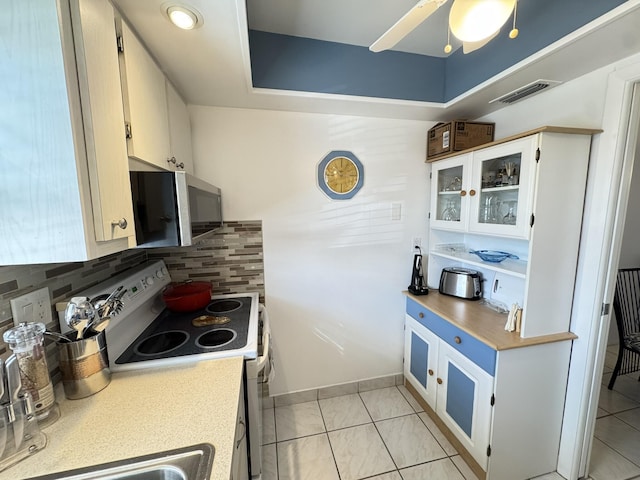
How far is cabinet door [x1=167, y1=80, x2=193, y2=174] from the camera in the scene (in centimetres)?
137

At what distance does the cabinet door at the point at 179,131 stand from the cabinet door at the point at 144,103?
7 cm

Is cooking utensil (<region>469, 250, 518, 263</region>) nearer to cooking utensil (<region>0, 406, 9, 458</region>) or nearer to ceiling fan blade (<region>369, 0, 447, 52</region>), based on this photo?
ceiling fan blade (<region>369, 0, 447, 52</region>)

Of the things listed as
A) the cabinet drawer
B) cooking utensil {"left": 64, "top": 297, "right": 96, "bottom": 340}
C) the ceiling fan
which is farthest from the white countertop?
the ceiling fan

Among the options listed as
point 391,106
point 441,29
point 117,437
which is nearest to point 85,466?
point 117,437

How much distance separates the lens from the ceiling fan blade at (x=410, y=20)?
836 millimetres

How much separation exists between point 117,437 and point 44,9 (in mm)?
1099

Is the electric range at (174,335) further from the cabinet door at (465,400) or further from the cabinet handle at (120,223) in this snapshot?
the cabinet door at (465,400)

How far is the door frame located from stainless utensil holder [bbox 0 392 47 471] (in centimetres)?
226

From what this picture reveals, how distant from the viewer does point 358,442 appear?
176 cm

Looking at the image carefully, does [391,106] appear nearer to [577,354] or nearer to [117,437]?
[577,354]

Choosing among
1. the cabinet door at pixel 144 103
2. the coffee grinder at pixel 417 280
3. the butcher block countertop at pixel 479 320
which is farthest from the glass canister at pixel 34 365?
the coffee grinder at pixel 417 280

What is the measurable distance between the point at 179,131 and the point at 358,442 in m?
2.23

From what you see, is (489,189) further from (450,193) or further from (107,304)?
(107,304)

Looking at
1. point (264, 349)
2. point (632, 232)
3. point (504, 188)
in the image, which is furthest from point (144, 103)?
point (632, 232)
